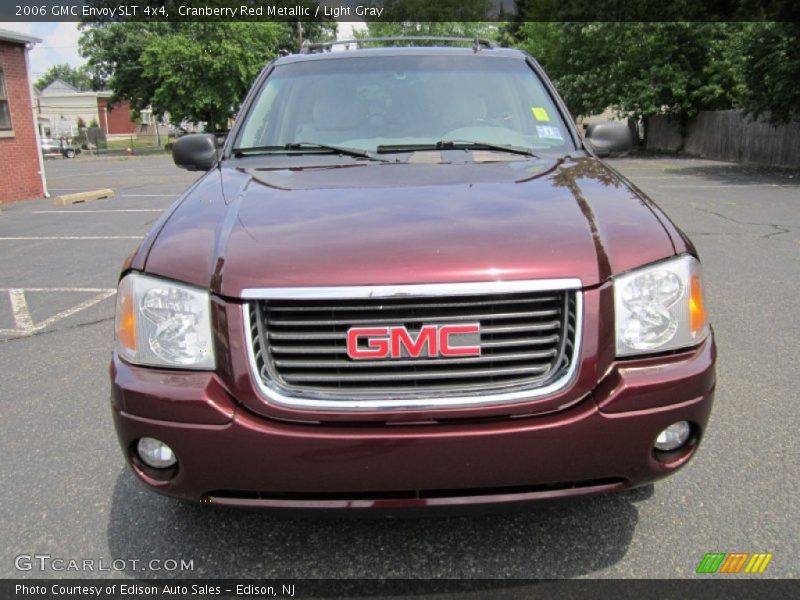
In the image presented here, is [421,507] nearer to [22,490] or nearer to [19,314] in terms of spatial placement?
[22,490]

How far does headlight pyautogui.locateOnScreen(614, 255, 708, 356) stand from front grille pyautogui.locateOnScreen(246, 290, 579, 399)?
0.18m

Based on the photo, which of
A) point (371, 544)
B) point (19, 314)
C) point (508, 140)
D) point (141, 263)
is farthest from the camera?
point (19, 314)

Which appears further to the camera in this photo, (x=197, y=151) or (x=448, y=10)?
(x=448, y=10)

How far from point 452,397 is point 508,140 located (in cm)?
174

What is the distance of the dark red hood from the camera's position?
6.31 ft

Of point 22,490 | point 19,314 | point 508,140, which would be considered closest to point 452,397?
point 508,140

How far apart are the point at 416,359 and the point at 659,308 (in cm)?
76

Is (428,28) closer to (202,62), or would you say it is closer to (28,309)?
(202,62)

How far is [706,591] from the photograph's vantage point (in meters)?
2.16

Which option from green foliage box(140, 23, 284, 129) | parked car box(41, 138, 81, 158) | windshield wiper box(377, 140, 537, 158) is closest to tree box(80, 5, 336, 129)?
green foliage box(140, 23, 284, 129)

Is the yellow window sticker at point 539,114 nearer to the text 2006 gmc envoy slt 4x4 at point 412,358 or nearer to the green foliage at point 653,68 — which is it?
the text 2006 gmc envoy slt 4x4 at point 412,358

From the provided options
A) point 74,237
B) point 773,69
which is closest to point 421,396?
point 74,237

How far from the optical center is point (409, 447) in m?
1.87

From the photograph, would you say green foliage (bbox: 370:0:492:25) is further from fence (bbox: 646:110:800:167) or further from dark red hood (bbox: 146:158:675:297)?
dark red hood (bbox: 146:158:675:297)
